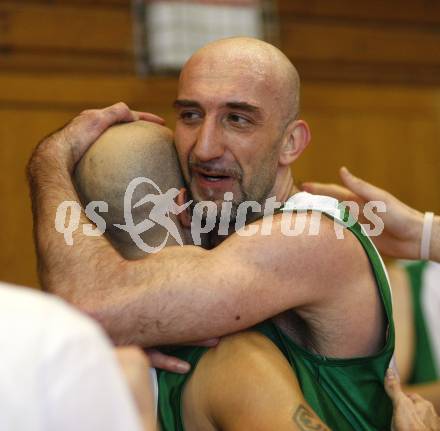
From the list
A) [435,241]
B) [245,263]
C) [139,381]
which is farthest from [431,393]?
[139,381]

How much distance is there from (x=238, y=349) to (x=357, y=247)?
43 centimetres

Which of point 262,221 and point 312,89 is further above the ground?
point 262,221

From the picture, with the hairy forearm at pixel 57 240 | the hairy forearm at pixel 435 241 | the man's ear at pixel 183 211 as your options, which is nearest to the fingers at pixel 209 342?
the hairy forearm at pixel 57 240

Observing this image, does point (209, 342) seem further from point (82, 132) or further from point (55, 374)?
point (55, 374)

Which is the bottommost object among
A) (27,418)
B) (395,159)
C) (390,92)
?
(395,159)

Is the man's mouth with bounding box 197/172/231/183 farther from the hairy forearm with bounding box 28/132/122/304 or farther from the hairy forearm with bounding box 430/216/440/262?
the hairy forearm with bounding box 430/216/440/262

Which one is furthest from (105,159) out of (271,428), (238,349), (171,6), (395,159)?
(395,159)

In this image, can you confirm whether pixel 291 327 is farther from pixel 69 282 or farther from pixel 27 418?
pixel 27 418

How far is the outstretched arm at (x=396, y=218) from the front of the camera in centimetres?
288

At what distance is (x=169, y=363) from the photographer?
2254mm

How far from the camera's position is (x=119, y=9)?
4910mm

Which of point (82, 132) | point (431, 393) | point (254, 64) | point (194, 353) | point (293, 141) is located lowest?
point (431, 393)

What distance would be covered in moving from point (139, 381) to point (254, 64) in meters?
1.44

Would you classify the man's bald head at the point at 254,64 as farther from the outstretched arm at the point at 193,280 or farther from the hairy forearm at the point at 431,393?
the hairy forearm at the point at 431,393
